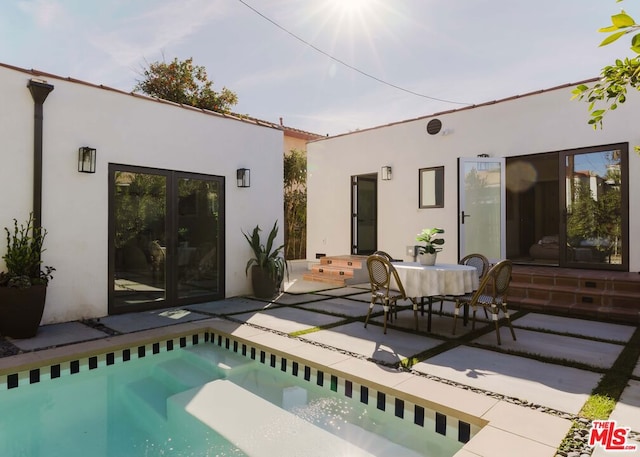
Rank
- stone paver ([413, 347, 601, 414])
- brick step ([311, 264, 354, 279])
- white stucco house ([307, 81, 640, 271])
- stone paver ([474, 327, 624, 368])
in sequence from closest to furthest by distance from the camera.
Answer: stone paver ([413, 347, 601, 414]) < stone paver ([474, 327, 624, 368]) < white stucco house ([307, 81, 640, 271]) < brick step ([311, 264, 354, 279])

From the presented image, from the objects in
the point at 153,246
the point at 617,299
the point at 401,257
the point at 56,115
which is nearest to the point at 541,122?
the point at 617,299

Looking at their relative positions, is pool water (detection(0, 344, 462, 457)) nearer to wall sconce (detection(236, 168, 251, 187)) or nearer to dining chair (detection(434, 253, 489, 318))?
dining chair (detection(434, 253, 489, 318))

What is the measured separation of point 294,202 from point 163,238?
22.4ft

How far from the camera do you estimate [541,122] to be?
23.6 ft

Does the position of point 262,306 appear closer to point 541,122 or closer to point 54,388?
point 54,388

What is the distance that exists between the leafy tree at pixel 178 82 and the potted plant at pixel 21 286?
6.91 m

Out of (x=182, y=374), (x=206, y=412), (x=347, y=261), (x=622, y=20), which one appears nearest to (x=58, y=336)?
(x=182, y=374)

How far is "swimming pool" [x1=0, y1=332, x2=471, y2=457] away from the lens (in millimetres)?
2730

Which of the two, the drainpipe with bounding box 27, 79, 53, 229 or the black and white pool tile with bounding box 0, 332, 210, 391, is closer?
the black and white pool tile with bounding box 0, 332, 210, 391

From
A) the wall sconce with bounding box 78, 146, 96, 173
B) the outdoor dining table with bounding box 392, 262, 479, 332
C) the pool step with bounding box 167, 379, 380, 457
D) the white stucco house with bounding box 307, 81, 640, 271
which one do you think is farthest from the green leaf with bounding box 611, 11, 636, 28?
the white stucco house with bounding box 307, 81, 640, 271

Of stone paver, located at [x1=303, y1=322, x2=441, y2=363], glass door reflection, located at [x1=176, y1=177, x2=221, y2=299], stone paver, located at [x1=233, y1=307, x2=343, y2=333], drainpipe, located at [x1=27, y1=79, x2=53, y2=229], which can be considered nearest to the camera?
stone paver, located at [x1=303, y1=322, x2=441, y2=363]

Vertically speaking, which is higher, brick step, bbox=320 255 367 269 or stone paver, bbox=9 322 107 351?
brick step, bbox=320 255 367 269

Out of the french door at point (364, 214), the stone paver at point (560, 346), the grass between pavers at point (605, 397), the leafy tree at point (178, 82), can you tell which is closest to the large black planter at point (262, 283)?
the stone paver at point (560, 346)

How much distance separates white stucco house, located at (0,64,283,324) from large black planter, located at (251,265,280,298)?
9.9 inches
